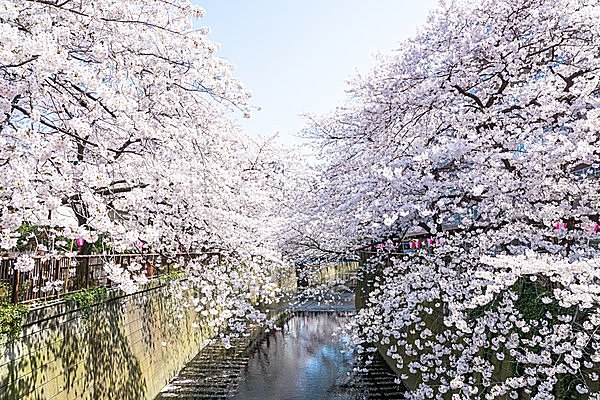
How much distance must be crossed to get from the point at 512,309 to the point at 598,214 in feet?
4.69

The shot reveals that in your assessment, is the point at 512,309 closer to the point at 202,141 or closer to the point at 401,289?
the point at 401,289

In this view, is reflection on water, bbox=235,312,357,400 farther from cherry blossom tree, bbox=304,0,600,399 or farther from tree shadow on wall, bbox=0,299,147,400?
cherry blossom tree, bbox=304,0,600,399

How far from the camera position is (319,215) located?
1140 centimetres

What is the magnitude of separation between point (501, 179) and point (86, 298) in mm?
6398

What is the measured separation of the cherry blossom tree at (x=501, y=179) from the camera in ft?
15.2

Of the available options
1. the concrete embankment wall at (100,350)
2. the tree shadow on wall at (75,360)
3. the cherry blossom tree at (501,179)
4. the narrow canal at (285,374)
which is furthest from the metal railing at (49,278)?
the cherry blossom tree at (501,179)

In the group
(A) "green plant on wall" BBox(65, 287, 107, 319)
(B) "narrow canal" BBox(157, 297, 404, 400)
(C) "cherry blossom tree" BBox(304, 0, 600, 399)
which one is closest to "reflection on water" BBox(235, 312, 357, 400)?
(B) "narrow canal" BBox(157, 297, 404, 400)

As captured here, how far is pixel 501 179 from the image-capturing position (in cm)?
550

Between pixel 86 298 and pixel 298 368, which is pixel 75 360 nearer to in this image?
pixel 86 298

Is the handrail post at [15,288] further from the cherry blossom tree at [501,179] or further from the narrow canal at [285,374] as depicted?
the narrow canal at [285,374]

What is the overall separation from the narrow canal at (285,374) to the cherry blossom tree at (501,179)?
3.29 meters

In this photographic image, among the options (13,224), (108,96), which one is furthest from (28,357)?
(108,96)

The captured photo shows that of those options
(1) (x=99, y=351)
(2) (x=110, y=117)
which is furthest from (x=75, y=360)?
(2) (x=110, y=117)

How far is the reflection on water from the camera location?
10.7 meters
